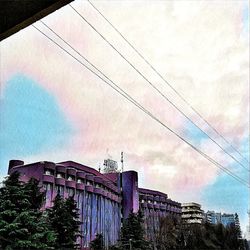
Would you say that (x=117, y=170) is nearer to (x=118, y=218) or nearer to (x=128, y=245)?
(x=118, y=218)

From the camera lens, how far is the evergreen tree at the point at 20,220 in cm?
1673

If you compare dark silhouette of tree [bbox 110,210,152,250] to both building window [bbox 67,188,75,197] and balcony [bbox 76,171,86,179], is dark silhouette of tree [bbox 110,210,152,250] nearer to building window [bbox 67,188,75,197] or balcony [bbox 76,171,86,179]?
building window [bbox 67,188,75,197]

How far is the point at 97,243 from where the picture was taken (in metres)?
31.4

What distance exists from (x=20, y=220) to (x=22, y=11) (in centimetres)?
1771

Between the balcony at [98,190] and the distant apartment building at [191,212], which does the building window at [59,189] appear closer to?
the balcony at [98,190]

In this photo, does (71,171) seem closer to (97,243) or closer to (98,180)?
(98,180)

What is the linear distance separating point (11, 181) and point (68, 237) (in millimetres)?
5125

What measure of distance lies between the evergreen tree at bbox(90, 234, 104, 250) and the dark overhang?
103 ft

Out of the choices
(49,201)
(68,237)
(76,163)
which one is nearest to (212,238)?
(76,163)

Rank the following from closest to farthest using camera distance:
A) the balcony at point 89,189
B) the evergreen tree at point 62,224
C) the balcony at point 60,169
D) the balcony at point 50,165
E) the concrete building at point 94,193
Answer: the evergreen tree at point 62,224
the concrete building at point 94,193
the balcony at point 50,165
the balcony at point 60,169
the balcony at point 89,189

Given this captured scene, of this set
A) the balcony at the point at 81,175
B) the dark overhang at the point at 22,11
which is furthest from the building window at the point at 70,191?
the dark overhang at the point at 22,11

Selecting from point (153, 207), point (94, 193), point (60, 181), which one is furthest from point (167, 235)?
point (60, 181)

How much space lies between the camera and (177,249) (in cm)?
3838

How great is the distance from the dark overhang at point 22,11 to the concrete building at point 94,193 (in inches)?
871
